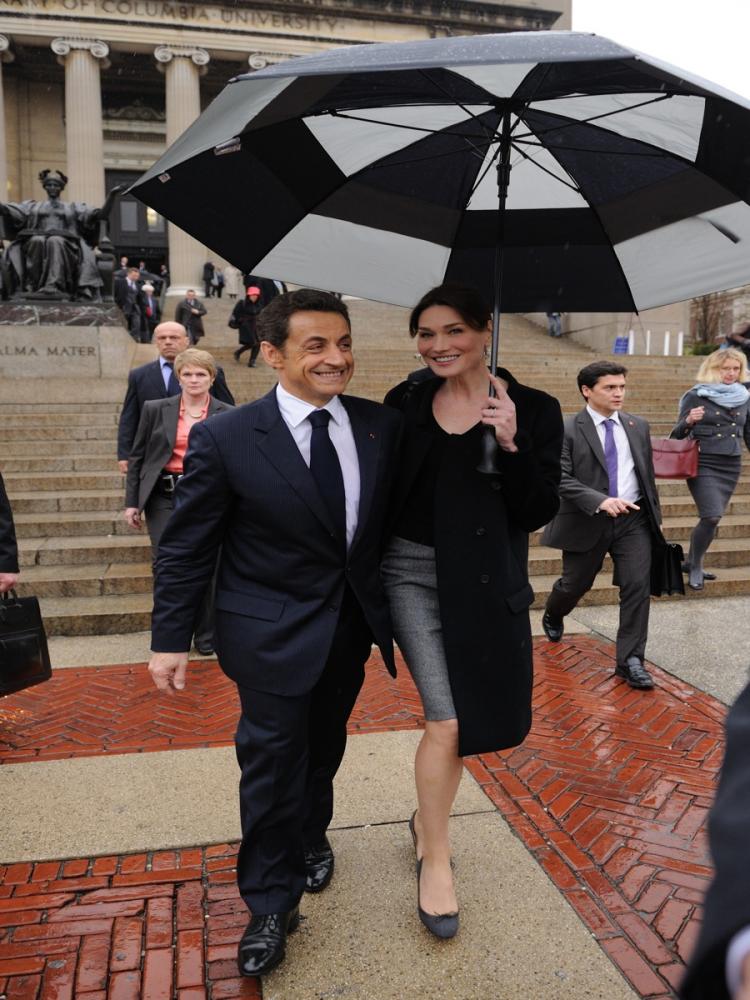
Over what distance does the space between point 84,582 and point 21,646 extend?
2.56 m

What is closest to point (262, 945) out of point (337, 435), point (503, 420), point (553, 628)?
point (337, 435)

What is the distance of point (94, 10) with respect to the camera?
3011cm

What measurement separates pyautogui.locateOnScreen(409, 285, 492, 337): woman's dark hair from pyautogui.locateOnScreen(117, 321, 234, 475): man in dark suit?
3266mm

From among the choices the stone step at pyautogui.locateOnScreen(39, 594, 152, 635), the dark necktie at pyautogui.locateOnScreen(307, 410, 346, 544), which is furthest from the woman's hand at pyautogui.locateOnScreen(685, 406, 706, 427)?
the dark necktie at pyautogui.locateOnScreen(307, 410, 346, 544)

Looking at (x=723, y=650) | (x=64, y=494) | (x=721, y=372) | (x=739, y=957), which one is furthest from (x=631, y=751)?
(x=64, y=494)

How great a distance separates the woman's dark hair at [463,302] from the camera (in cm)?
249

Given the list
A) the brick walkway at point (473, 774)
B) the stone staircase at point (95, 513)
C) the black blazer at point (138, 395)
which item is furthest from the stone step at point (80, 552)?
the brick walkway at point (473, 774)

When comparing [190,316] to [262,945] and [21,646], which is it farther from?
[262,945]

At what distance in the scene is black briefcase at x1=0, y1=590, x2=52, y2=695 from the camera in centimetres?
364

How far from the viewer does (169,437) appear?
5066 millimetres

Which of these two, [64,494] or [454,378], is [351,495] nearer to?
[454,378]

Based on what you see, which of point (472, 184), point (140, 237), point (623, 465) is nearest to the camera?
point (472, 184)

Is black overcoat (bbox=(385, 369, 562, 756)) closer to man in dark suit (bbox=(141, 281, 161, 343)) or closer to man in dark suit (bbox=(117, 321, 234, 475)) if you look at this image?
man in dark suit (bbox=(117, 321, 234, 475))

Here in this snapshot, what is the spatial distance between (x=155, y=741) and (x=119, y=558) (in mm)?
3063
